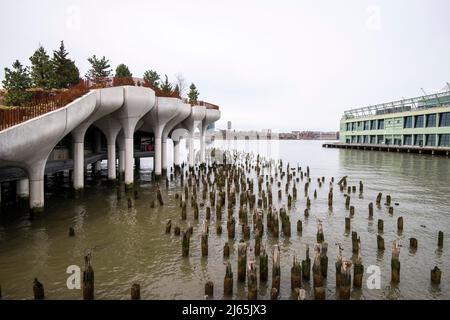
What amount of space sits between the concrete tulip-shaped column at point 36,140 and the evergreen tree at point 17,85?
13366 millimetres

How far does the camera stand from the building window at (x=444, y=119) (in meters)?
69.2

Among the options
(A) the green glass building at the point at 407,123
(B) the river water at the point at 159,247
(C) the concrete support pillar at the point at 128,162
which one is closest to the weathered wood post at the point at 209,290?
(B) the river water at the point at 159,247

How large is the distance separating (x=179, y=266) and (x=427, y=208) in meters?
20.9

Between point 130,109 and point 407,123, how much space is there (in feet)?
255

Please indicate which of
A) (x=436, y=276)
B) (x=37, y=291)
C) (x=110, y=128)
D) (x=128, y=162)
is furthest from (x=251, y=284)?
(x=110, y=128)

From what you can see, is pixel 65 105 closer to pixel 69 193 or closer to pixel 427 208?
pixel 69 193

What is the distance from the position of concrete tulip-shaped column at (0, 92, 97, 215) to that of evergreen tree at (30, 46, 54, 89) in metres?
16.0

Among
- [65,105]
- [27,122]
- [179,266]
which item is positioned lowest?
[179,266]

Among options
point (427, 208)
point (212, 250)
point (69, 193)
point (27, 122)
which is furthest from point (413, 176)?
point (27, 122)

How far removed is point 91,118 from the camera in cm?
2641

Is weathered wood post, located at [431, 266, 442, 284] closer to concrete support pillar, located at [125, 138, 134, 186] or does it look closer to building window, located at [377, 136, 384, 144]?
concrete support pillar, located at [125, 138, 134, 186]

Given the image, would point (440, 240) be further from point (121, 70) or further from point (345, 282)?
point (121, 70)

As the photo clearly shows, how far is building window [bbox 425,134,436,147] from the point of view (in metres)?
75.1
